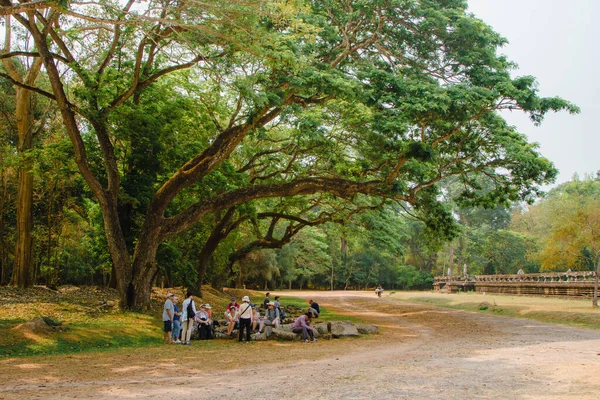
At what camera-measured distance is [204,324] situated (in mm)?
13664

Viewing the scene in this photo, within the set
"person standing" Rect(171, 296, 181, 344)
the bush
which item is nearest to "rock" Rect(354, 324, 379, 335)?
"person standing" Rect(171, 296, 181, 344)

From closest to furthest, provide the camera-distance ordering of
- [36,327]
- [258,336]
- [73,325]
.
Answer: [36,327], [73,325], [258,336]

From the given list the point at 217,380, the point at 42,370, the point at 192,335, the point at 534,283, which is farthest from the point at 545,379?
the point at 534,283

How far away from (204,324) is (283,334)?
219cm

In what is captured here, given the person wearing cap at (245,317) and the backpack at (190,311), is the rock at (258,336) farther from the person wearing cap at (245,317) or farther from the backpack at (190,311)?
the backpack at (190,311)

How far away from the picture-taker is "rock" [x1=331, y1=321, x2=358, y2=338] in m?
14.3

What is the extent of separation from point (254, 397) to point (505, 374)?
3.98m

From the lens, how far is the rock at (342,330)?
1434 centimetres

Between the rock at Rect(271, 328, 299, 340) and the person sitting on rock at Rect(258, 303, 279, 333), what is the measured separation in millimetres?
458

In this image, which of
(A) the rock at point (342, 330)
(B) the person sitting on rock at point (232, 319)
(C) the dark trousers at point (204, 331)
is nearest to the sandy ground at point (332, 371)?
(A) the rock at point (342, 330)

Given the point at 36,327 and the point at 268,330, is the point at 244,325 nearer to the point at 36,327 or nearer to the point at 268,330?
the point at 268,330

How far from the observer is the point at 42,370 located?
28.3 ft

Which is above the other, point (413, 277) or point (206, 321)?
point (206, 321)

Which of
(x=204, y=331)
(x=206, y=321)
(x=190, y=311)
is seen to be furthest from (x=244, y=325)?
(x=190, y=311)
